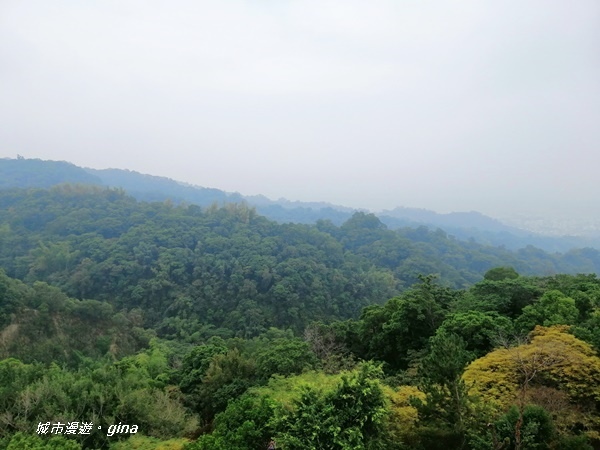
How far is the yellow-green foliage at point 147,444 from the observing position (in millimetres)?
9758

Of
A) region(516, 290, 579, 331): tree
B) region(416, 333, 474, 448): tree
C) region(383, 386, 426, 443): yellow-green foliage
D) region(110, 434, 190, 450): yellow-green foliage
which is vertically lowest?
region(110, 434, 190, 450): yellow-green foliage

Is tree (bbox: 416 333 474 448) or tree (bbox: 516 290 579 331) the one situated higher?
tree (bbox: 516 290 579 331)

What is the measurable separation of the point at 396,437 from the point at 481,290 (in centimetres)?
1204

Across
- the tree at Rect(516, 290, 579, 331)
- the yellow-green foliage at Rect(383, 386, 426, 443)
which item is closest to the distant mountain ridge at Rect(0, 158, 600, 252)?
the tree at Rect(516, 290, 579, 331)

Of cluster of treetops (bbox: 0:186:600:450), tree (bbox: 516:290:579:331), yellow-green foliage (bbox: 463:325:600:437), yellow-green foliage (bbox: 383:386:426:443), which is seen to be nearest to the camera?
cluster of treetops (bbox: 0:186:600:450)

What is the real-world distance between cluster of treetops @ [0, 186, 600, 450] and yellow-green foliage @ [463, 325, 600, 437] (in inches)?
1.7

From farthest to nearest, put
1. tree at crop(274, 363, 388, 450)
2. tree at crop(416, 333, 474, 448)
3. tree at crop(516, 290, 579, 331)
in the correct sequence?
tree at crop(516, 290, 579, 331)
tree at crop(416, 333, 474, 448)
tree at crop(274, 363, 388, 450)

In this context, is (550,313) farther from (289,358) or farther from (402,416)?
(289,358)

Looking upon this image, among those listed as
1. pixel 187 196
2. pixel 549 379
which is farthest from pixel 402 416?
pixel 187 196

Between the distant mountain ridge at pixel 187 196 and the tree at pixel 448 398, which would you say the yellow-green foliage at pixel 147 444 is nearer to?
the tree at pixel 448 398

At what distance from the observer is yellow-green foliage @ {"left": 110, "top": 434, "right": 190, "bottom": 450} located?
976 centimetres

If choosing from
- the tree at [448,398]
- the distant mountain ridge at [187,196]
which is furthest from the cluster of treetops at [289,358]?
the distant mountain ridge at [187,196]

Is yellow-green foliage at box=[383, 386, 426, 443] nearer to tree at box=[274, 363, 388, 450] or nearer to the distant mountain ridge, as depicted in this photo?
tree at box=[274, 363, 388, 450]

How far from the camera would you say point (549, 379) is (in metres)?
9.44
